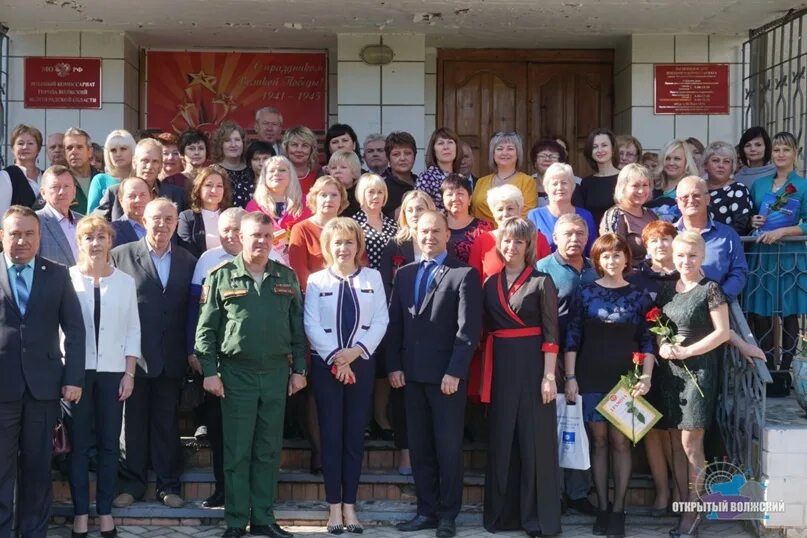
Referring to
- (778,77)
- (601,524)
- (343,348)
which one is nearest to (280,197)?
(343,348)

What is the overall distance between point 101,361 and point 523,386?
7.27 feet

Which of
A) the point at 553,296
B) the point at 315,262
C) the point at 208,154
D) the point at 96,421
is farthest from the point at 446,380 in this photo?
the point at 208,154

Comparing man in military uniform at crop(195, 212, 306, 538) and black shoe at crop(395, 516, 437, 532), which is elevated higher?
man in military uniform at crop(195, 212, 306, 538)

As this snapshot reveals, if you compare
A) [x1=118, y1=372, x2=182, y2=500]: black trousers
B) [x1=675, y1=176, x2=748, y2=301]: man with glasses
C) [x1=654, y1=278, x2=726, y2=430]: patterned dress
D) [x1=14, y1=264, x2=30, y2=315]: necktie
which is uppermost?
[x1=675, y1=176, x2=748, y2=301]: man with glasses

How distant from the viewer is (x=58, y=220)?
5848 millimetres

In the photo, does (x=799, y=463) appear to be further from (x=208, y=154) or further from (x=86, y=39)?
(x=86, y=39)

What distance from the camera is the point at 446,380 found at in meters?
5.28

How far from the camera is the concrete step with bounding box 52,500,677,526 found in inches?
217

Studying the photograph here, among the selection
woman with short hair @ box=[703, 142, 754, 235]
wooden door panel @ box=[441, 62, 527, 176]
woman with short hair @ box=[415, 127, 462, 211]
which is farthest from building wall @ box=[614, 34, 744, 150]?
woman with short hair @ box=[415, 127, 462, 211]

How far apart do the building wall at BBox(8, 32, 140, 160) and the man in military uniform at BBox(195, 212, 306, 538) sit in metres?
4.04

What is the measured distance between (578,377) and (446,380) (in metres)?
0.77

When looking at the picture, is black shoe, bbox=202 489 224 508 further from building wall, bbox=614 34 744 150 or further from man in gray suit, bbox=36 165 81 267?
building wall, bbox=614 34 744 150
